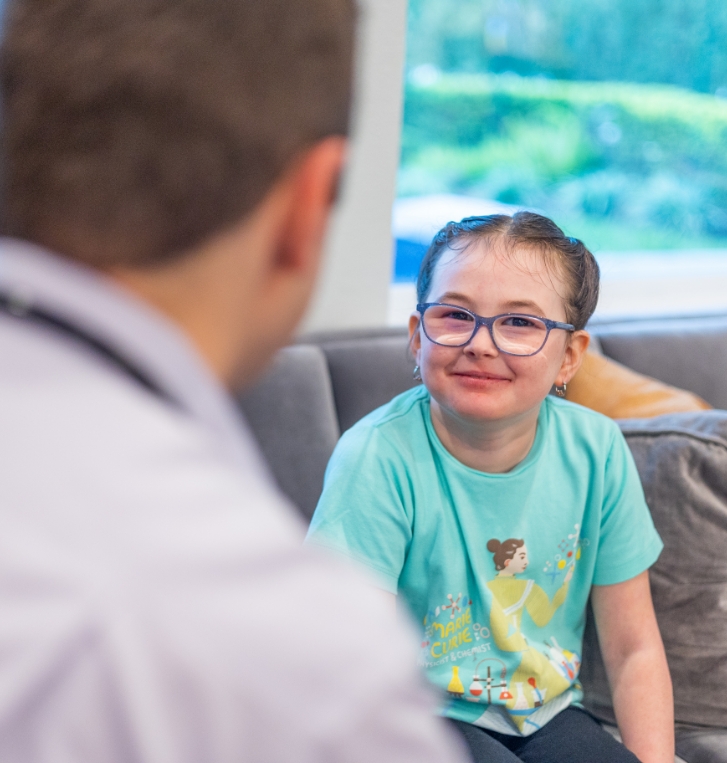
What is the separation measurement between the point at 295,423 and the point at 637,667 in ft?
2.65

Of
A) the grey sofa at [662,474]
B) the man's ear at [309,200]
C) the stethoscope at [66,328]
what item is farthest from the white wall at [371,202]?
the stethoscope at [66,328]

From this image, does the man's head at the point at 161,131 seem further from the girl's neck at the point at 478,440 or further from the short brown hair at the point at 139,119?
the girl's neck at the point at 478,440

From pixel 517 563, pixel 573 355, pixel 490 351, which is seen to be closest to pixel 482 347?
pixel 490 351

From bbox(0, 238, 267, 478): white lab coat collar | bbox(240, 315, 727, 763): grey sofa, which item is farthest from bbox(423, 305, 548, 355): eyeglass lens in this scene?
bbox(0, 238, 267, 478): white lab coat collar

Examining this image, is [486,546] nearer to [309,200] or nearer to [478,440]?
[478,440]

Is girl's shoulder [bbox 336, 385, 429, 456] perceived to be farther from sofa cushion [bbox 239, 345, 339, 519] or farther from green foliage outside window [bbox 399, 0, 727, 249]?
green foliage outside window [bbox 399, 0, 727, 249]

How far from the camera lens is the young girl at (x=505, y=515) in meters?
1.37

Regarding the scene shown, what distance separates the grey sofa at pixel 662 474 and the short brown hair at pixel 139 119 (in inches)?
49.1

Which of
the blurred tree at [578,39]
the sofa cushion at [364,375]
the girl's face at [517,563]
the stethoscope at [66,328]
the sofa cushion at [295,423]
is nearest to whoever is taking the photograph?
the stethoscope at [66,328]

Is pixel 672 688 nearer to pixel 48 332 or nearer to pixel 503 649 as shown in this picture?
pixel 503 649

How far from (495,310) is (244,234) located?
2.77 ft

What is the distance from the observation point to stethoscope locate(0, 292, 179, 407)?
1.69ft

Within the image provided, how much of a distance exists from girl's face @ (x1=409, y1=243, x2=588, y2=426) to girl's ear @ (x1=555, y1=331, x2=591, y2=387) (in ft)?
0.20

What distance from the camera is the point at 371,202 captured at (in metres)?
2.24
